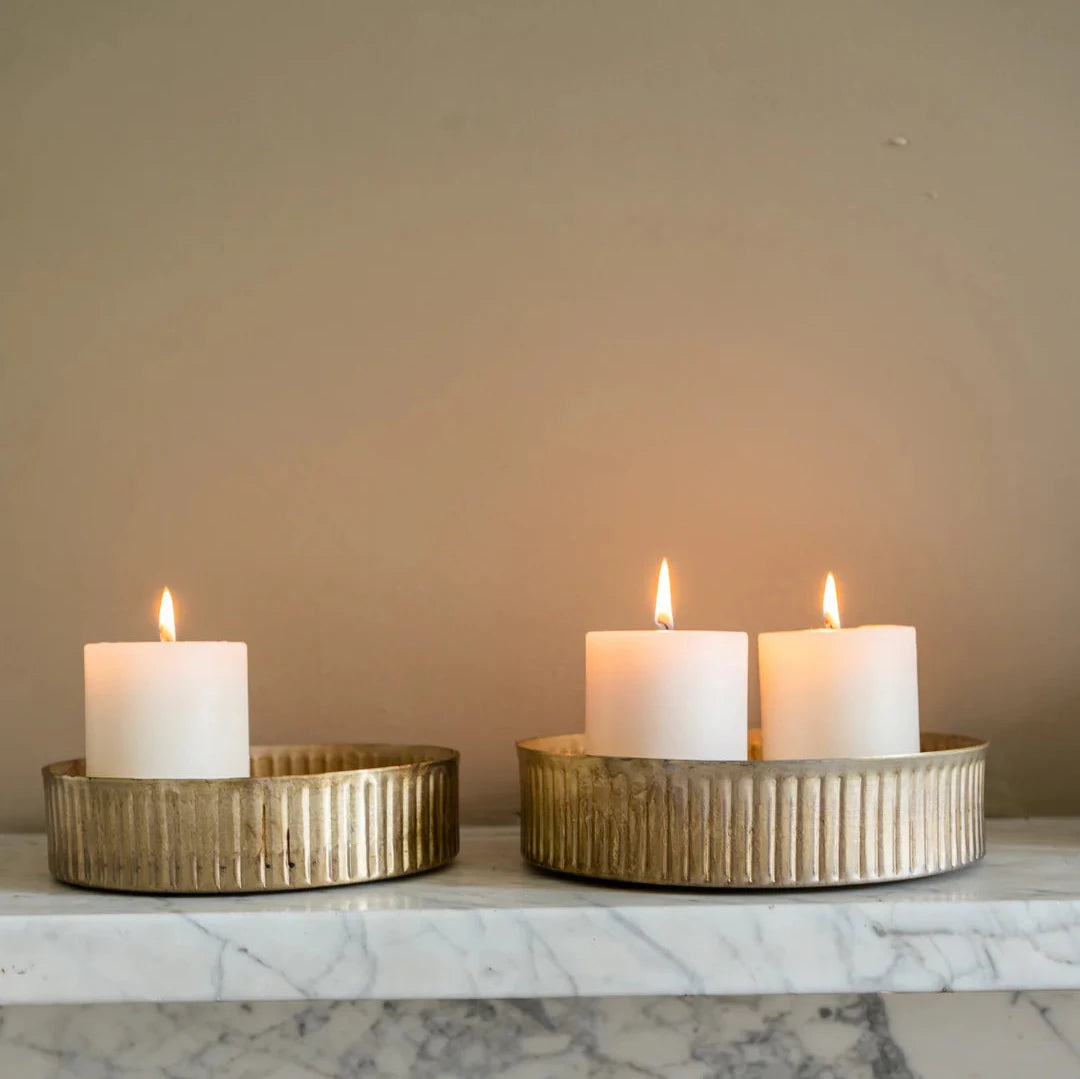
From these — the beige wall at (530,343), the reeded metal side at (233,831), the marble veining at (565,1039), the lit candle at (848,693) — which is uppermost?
the beige wall at (530,343)

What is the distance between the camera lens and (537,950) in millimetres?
487

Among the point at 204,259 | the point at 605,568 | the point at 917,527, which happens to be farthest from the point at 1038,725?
the point at 204,259

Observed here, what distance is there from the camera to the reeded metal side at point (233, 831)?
1.69 feet

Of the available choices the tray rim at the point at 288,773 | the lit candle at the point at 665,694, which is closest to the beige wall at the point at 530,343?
the tray rim at the point at 288,773

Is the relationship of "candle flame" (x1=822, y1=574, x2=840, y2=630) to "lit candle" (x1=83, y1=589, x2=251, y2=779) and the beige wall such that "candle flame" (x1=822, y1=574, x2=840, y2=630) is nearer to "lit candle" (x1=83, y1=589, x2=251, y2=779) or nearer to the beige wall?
the beige wall

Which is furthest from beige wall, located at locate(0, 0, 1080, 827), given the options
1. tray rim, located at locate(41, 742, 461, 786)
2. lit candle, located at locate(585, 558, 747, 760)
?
lit candle, located at locate(585, 558, 747, 760)

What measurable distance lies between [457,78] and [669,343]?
0.19 m

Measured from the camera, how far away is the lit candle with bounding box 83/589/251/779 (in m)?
0.54

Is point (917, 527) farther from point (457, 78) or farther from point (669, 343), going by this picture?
point (457, 78)

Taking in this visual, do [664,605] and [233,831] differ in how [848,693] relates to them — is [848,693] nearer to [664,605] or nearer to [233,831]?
[664,605]

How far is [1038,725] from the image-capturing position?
2.26 ft

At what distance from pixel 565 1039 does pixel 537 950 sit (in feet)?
0.42

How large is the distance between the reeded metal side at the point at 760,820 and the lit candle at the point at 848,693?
35mm

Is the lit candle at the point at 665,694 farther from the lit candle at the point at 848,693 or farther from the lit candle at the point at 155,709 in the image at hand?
the lit candle at the point at 155,709
